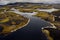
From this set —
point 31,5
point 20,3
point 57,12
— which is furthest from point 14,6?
point 57,12

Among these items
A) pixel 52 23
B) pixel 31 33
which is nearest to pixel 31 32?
pixel 31 33

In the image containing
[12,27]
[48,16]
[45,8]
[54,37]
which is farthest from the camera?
[45,8]

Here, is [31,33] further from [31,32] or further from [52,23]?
[52,23]

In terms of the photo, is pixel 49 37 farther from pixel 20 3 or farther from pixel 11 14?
pixel 20 3

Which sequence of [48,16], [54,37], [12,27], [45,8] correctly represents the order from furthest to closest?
[45,8]
[48,16]
[12,27]
[54,37]
